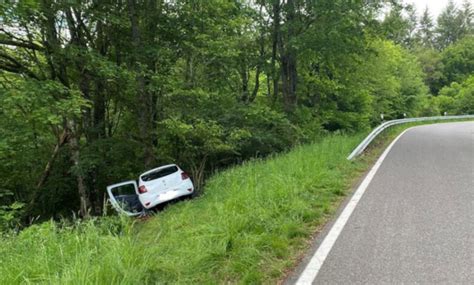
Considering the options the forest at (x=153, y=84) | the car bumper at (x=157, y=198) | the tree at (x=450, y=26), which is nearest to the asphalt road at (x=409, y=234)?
the car bumper at (x=157, y=198)

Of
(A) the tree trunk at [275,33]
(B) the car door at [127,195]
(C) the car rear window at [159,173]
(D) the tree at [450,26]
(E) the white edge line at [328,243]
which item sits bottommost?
(B) the car door at [127,195]

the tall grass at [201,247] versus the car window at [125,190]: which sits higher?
the tall grass at [201,247]

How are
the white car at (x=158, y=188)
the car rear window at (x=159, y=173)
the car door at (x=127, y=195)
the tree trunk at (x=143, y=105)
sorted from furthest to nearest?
the tree trunk at (x=143, y=105) < the car door at (x=127, y=195) < the car rear window at (x=159, y=173) < the white car at (x=158, y=188)

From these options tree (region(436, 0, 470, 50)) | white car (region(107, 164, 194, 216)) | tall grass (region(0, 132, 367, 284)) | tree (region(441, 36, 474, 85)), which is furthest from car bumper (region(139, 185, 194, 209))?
tree (region(436, 0, 470, 50))

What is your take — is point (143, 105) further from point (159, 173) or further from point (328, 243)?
point (328, 243)

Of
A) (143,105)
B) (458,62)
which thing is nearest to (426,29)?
(458,62)

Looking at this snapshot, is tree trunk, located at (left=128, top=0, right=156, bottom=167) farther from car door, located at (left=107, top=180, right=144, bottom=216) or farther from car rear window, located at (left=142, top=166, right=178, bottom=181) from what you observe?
car rear window, located at (left=142, top=166, right=178, bottom=181)

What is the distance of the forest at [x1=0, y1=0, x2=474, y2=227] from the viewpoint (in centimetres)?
1149

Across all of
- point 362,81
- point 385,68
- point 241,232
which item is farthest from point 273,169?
point 385,68

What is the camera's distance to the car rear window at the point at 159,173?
1181 cm

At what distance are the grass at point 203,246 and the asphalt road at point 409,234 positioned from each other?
1.59ft

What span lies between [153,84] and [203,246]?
9.20 metres

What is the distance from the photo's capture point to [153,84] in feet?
41.5

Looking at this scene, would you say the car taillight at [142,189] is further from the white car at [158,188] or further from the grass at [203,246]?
the grass at [203,246]
